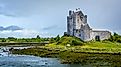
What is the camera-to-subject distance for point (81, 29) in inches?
4879

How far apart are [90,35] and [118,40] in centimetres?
1087

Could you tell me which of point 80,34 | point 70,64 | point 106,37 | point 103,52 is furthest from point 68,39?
point 70,64

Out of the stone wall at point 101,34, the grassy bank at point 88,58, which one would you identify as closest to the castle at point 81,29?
the stone wall at point 101,34

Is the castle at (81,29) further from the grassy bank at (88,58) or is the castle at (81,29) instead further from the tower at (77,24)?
the grassy bank at (88,58)

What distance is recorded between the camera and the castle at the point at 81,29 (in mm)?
122938

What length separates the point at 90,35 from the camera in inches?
4875

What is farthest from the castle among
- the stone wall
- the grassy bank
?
the grassy bank

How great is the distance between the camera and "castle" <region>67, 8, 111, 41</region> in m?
123

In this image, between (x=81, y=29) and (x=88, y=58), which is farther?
(x=81, y=29)

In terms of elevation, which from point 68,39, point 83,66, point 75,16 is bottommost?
point 83,66

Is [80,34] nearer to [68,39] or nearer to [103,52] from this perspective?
[68,39]

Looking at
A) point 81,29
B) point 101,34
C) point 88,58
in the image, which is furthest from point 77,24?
point 88,58

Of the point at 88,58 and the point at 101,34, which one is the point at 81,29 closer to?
the point at 101,34

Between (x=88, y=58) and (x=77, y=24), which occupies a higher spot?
(x=77, y=24)
